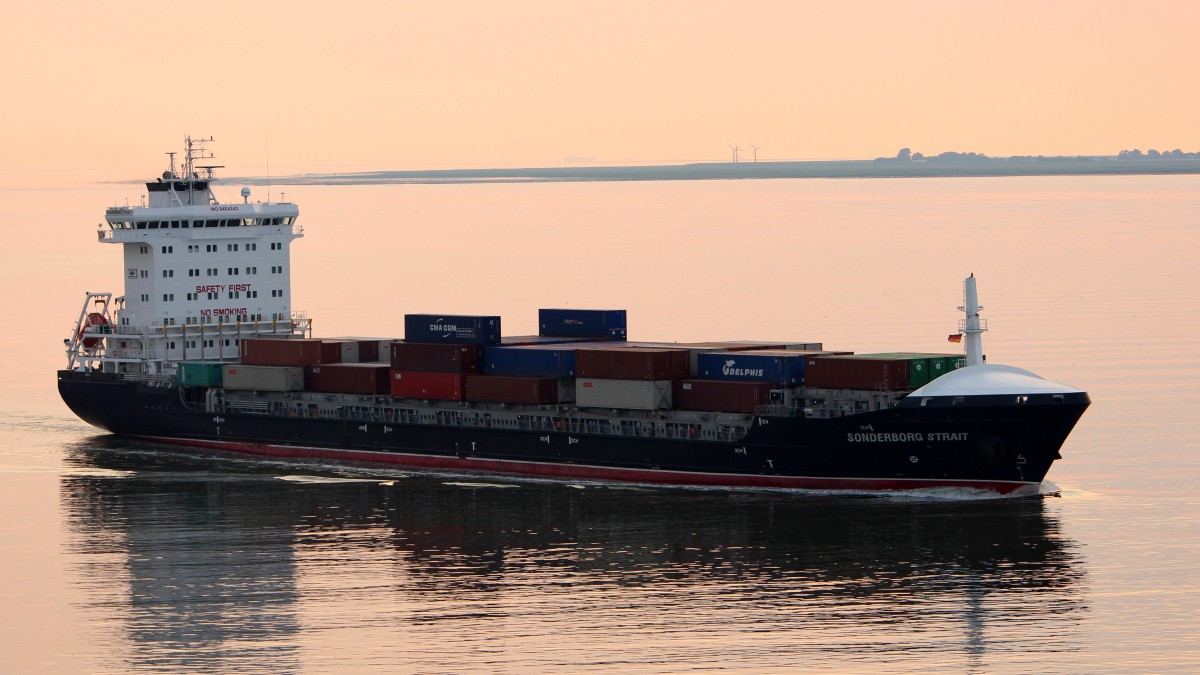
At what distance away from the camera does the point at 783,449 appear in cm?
5122

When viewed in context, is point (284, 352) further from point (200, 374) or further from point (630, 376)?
point (630, 376)

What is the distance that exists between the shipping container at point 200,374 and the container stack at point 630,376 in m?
16.6

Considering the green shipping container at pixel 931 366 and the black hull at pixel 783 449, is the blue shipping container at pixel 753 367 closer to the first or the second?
the black hull at pixel 783 449

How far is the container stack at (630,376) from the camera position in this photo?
5319 cm

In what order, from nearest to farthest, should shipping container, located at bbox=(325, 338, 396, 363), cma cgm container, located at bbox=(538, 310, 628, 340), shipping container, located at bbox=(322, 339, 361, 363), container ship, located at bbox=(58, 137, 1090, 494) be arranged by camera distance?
container ship, located at bbox=(58, 137, 1090, 494), cma cgm container, located at bbox=(538, 310, 628, 340), shipping container, located at bbox=(322, 339, 361, 363), shipping container, located at bbox=(325, 338, 396, 363)

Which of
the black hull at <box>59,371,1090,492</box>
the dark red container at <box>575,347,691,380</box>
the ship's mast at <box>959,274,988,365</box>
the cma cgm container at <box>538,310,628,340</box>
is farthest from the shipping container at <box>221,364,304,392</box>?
the ship's mast at <box>959,274,988,365</box>

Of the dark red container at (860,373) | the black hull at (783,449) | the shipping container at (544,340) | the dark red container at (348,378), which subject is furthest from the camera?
the dark red container at (348,378)

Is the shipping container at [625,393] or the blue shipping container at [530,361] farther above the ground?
the blue shipping container at [530,361]

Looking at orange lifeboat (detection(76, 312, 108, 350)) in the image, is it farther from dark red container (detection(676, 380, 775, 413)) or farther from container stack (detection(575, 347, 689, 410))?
dark red container (detection(676, 380, 775, 413))

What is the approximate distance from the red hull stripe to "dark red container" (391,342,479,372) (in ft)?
9.88

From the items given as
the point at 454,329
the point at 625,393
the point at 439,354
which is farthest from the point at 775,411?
the point at 439,354

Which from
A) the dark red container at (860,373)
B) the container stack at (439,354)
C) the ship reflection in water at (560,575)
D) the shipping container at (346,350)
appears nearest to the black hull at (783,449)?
the ship reflection in water at (560,575)

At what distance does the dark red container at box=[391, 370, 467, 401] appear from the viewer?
57.1 meters

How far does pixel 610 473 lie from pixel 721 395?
4563 mm
